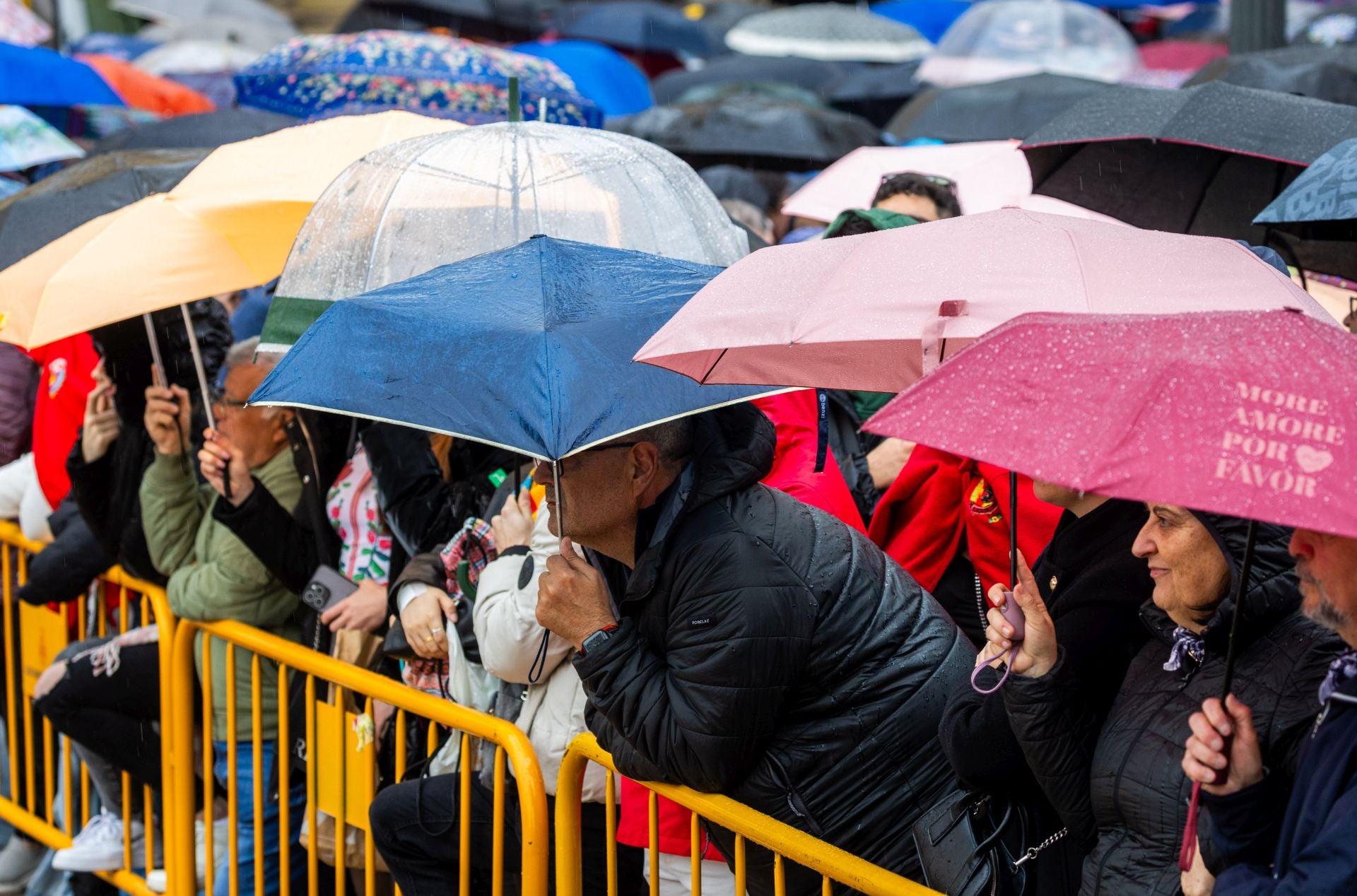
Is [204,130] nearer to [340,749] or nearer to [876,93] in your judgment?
[340,749]

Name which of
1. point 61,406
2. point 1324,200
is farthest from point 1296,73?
point 61,406

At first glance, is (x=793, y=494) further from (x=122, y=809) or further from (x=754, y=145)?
(x=754, y=145)

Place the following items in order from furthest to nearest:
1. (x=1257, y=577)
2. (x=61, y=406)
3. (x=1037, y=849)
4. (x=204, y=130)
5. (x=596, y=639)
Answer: (x=204, y=130) → (x=61, y=406) → (x=596, y=639) → (x=1037, y=849) → (x=1257, y=577)

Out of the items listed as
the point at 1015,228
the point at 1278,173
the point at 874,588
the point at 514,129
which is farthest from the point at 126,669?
the point at 1278,173

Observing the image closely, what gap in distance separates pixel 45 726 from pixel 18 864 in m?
0.89

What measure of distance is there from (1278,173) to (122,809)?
480 cm

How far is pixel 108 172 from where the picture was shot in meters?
6.46

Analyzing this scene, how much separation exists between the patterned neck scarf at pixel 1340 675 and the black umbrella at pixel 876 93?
10432 millimetres

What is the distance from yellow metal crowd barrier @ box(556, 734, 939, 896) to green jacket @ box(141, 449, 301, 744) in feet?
5.53

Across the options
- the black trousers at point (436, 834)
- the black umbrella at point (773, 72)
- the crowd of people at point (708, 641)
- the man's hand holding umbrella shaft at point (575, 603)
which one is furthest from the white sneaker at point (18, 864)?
the black umbrella at point (773, 72)

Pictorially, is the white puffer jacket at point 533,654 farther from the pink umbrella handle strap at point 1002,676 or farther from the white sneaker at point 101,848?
the white sneaker at point 101,848

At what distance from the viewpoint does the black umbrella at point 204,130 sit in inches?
302

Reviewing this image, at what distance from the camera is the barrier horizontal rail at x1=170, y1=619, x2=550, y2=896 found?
13.2 ft

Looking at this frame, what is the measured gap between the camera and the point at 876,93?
499 inches
